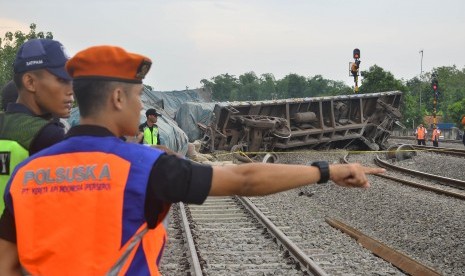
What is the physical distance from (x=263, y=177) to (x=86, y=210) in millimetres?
581

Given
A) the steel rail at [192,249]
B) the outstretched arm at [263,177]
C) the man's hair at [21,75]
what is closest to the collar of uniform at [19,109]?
the man's hair at [21,75]

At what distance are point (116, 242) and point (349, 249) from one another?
5.80 meters

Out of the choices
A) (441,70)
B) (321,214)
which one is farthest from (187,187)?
(441,70)

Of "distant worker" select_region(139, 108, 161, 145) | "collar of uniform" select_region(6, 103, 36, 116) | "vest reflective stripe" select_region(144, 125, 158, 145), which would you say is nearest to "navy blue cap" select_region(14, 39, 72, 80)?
"collar of uniform" select_region(6, 103, 36, 116)

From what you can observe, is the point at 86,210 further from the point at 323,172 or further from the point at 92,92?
the point at 323,172

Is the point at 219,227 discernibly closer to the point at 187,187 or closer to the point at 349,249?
the point at 349,249

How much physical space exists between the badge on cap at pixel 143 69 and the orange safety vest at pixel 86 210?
0.25 metres

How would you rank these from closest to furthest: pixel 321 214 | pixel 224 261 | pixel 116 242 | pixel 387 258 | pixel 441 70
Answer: pixel 116 242, pixel 224 261, pixel 387 258, pixel 321 214, pixel 441 70

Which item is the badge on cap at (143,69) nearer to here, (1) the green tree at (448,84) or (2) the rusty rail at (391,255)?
(2) the rusty rail at (391,255)

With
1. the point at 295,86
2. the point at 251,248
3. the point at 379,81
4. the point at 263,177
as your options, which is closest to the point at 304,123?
the point at 251,248

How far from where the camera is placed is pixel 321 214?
1030 cm

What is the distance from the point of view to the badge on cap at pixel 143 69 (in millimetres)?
1910

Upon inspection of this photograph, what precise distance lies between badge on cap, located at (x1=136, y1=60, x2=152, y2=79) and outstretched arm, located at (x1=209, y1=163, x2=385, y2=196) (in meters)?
0.43

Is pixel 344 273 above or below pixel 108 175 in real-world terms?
below
